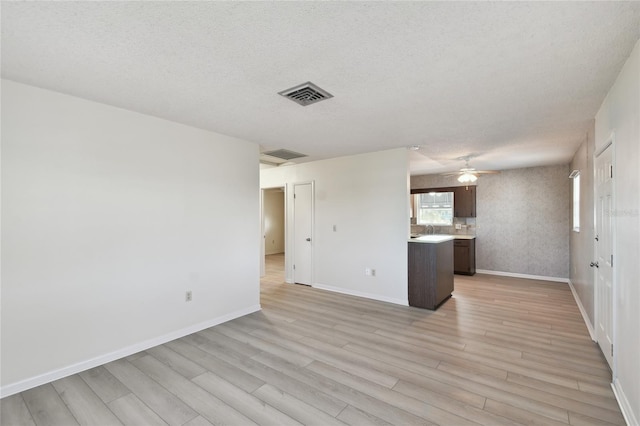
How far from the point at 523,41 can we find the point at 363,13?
1.06 metres

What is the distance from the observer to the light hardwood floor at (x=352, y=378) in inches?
81.8

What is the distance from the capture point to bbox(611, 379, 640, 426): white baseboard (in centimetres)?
188

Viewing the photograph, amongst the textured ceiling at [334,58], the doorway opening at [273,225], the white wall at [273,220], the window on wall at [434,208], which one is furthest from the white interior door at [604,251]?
the white wall at [273,220]

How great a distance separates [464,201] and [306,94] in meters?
5.97

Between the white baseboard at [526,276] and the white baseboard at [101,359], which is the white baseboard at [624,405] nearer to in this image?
the white baseboard at [101,359]

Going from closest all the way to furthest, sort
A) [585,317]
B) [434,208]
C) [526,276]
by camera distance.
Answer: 1. [585,317]
2. [526,276]
3. [434,208]

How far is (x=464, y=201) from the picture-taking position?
23.9 feet

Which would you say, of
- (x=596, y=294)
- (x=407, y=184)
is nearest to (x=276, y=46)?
(x=407, y=184)

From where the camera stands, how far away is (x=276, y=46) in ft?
6.25

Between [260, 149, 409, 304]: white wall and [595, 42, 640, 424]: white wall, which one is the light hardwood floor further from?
[260, 149, 409, 304]: white wall

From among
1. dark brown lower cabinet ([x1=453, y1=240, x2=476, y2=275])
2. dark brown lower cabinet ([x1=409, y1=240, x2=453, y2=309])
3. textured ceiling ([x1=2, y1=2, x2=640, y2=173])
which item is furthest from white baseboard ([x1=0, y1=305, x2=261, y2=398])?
dark brown lower cabinet ([x1=453, y1=240, x2=476, y2=275])

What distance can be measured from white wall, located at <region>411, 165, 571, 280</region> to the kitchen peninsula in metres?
3.18

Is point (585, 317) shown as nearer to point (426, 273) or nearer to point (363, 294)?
point (426, 273)

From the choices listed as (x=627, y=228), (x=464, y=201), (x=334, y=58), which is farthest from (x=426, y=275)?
(x=464, y=201)
